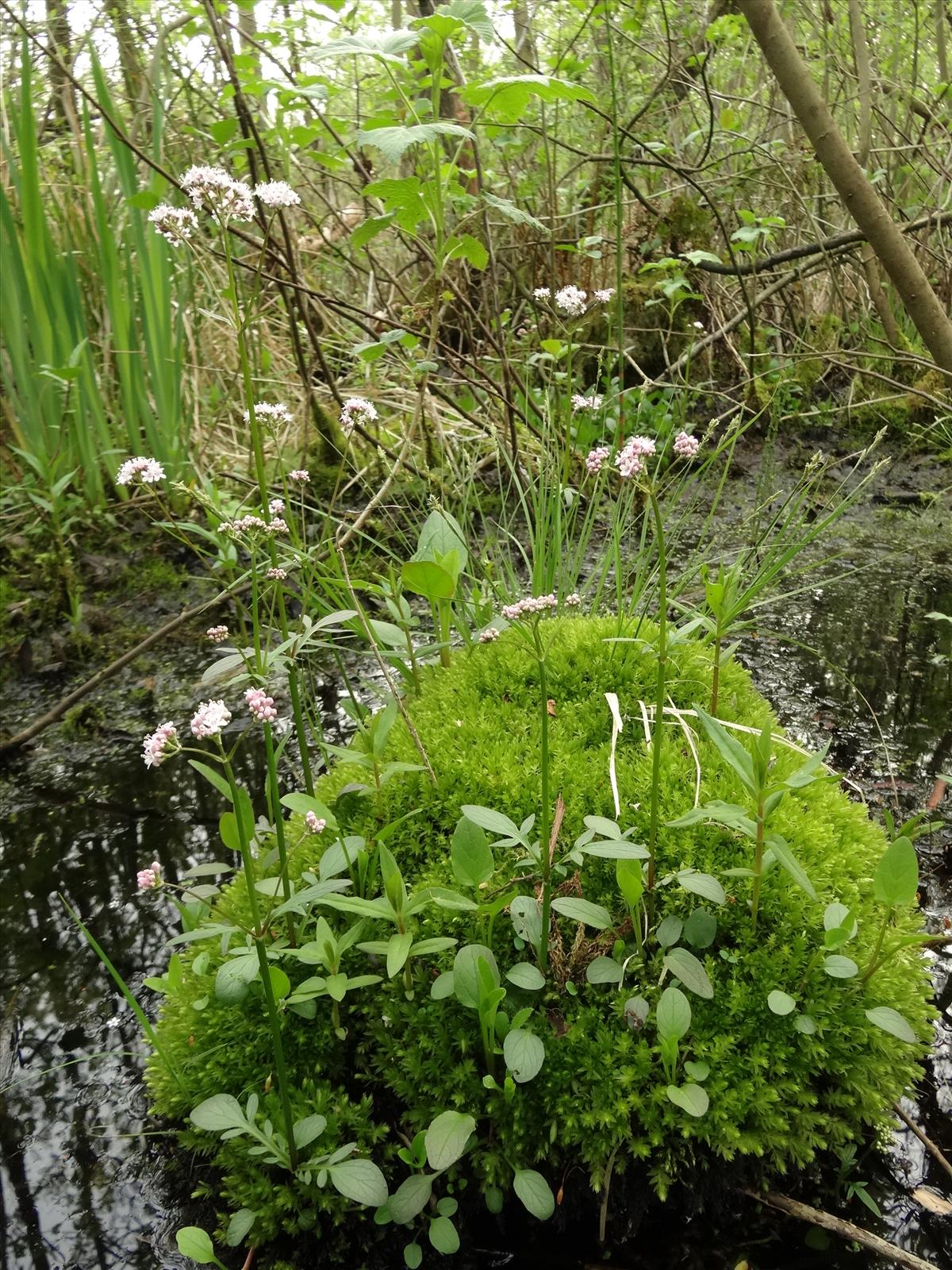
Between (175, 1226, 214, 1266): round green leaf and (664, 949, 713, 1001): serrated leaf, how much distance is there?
72 cm

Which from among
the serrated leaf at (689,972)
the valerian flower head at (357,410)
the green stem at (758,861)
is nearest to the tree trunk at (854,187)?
the valerian flower head at (357,410)

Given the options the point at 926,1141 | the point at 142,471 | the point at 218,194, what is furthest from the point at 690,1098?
the point at 218,194

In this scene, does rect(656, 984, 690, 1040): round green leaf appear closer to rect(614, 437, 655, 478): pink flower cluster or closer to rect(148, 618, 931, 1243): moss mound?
rect(148, 618, 931, 1243): moss mound

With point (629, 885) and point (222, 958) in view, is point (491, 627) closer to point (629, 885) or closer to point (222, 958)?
point (629, 885)

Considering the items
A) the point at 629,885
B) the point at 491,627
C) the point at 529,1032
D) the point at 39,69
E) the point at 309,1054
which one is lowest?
the point at 309,1054

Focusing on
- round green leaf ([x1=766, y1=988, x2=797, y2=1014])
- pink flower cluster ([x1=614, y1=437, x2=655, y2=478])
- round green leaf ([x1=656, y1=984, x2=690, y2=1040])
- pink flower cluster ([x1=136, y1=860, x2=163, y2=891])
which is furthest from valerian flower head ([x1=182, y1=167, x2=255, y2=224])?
round green leaf ([x1=766, y1=988, x2=797, y2=1014])

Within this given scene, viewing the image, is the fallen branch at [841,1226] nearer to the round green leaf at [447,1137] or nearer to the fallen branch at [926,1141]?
the fallen branch at [926,1141]

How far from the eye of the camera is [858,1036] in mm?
1237

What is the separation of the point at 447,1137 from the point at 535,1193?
144 mm

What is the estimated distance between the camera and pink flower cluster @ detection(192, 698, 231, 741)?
952 mm

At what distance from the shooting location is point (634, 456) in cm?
109

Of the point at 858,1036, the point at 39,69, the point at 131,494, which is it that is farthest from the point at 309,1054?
the point at 39,69

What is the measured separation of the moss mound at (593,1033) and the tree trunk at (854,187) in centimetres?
170

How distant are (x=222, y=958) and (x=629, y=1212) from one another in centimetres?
78
